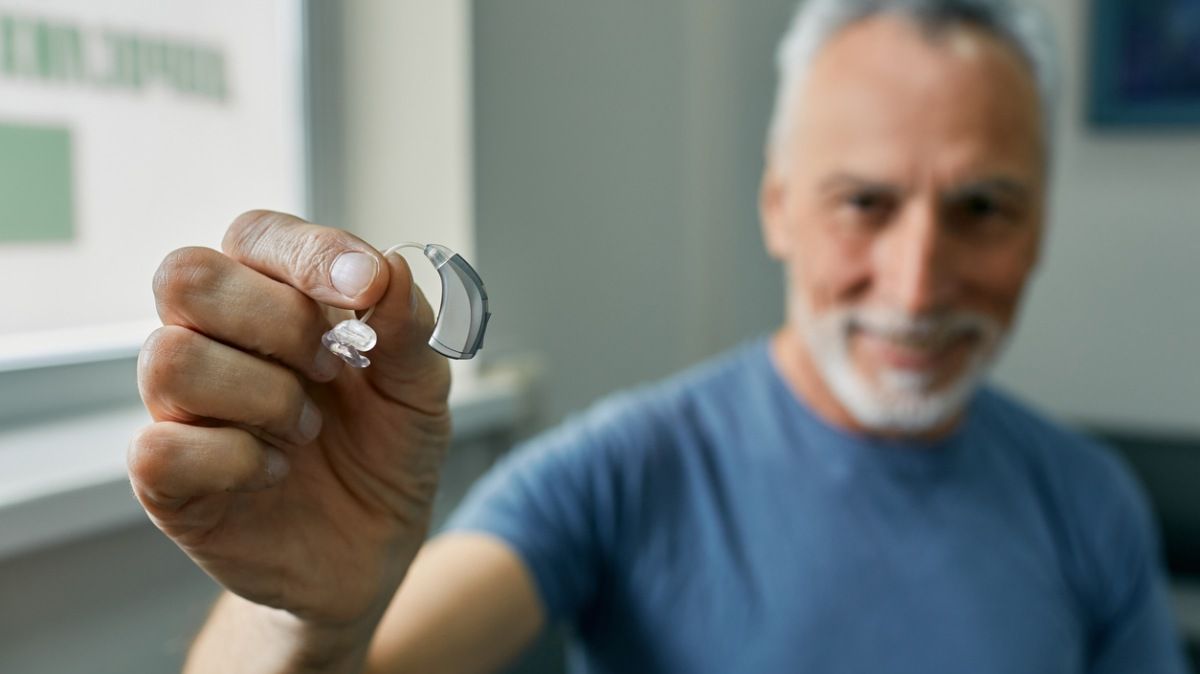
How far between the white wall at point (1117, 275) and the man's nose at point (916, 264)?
1210 millimetres

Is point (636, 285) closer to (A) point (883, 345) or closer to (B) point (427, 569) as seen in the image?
(A) point (883, 345)

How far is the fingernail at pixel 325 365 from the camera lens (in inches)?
20.1

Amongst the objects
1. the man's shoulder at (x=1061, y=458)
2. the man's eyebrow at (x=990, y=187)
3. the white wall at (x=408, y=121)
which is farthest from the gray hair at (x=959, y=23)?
the white wall at (x=408, y=121)

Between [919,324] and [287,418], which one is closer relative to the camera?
[287,418]

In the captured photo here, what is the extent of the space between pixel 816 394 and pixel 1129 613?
421 millimetres

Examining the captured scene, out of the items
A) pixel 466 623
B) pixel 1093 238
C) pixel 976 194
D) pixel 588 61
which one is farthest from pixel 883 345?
pixel 1093 238

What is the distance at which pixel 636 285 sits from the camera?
1.84 m

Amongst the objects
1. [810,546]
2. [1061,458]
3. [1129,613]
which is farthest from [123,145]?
[1129,613]

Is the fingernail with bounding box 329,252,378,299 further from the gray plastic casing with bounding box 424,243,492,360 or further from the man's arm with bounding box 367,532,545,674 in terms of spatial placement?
the man's arm with bounding box 367,532,545,674

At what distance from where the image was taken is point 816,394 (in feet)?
4.08

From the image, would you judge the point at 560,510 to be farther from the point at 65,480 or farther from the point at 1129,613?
the point at 1129,613

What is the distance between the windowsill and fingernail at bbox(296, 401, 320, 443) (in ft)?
1.42

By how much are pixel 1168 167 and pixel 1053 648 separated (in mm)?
1357

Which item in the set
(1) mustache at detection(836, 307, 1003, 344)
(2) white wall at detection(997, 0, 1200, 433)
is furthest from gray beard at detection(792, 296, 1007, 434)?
(2) white wall at detection(997, 0, 1200, 433)
